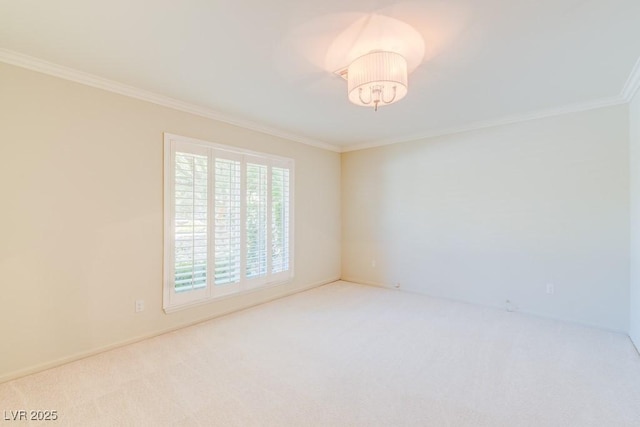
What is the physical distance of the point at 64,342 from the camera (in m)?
2.50

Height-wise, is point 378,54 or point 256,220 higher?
point 378,54

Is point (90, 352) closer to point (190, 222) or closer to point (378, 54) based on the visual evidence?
point (190, 222)

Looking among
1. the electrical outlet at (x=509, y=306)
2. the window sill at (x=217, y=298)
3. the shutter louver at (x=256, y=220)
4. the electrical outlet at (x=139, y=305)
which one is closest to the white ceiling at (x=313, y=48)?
the shutter louver at (x=256, y=220)

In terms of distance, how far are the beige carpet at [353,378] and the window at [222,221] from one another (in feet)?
1.75

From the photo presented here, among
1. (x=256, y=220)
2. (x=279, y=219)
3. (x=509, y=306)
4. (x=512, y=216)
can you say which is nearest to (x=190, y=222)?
(x=256, y=220)

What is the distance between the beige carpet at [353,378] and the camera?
73.5 inches

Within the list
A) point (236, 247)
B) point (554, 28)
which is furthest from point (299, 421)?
point (554, 28)

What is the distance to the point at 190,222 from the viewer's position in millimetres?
3277

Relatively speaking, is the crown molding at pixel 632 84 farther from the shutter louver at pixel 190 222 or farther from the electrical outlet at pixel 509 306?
the shutter louver at pixel 190 222

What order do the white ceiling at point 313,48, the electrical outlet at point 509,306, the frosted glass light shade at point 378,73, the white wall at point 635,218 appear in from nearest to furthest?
1. the white ceiling at point 313,48
2. the frosted glass light shade at point 378,73
3. the white wall at point 635,218
4. the electrical outlet at point 509,306

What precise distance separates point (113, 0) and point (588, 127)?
4501mm

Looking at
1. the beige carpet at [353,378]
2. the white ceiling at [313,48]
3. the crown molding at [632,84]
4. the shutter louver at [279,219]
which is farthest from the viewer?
the shutter louver at [279,219]

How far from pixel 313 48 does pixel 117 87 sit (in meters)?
1.95

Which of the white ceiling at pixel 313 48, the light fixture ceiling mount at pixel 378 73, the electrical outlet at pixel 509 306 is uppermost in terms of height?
the white ceiling at pixel 313 48
